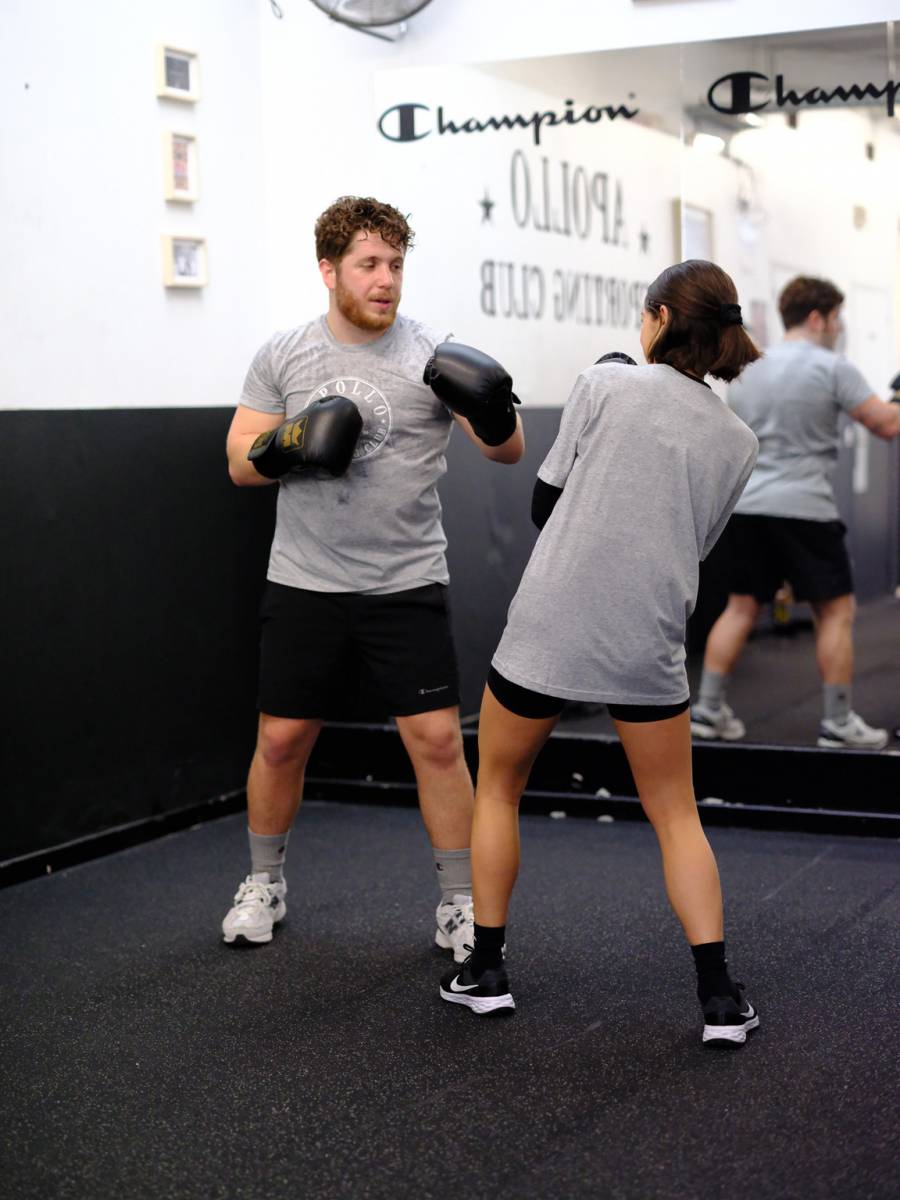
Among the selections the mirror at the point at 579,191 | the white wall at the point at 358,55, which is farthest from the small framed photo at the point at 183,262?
the mirror at the point at 579,191

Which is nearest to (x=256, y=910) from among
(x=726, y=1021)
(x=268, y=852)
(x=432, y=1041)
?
(x=268, y=852)

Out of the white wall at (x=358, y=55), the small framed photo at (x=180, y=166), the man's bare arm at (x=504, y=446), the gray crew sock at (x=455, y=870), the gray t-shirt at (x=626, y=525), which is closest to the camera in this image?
the gray t-shirt at (x=626, y=525)

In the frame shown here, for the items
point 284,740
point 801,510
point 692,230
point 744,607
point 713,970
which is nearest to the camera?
point 713,970

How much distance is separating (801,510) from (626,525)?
2074 millimetres

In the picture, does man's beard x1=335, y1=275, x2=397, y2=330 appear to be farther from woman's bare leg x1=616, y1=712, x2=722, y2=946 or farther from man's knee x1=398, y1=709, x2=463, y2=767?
woman's bare leg x1=616, y1=712, x2=722, y2=946

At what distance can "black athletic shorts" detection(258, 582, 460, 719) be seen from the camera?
2998 mm

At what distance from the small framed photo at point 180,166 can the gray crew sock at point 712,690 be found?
205 centimetres

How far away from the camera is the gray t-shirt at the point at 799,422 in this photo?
172 inches

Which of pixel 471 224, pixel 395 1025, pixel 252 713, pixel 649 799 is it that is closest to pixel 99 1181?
pixel 395 1025

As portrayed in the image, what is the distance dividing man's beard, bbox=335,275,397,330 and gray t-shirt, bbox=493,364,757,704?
602mm

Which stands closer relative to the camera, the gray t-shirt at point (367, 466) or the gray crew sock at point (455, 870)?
the gray t-shirt at point (367, 466)

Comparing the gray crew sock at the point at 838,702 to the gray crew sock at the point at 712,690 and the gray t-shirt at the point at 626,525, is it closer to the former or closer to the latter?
the gray crew sock at the point at 712,690

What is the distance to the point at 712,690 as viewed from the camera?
4.48m

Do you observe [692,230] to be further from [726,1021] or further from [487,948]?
[726,1021]
